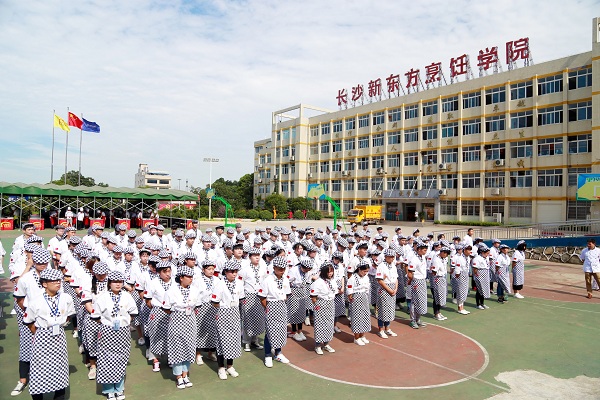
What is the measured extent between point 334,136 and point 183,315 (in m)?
49.7

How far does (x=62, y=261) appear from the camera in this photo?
816 centimetres

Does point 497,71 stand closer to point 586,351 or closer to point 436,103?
point 436,103

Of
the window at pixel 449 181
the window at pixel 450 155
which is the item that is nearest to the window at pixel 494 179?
the window at pixel 449 181

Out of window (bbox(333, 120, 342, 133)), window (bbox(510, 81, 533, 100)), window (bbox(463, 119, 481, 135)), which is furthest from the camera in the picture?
window (bbox(333, 120, 342, 133))

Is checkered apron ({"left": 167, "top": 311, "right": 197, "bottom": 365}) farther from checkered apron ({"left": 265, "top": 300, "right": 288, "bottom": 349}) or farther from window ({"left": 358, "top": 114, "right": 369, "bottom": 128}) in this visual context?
window ({"left": 358, "top": 114, "right": 369, "bottom": 128})

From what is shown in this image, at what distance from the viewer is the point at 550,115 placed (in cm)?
3409

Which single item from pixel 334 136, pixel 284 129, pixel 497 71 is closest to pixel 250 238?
pixel 497 71

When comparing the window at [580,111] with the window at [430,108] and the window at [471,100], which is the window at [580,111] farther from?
the window at [430,108]

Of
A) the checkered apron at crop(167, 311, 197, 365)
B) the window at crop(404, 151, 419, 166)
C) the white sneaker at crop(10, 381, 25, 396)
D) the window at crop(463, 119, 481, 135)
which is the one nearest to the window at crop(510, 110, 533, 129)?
the window at crop(463, 119, 481, 135)

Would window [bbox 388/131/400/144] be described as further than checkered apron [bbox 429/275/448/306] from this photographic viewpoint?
Yes

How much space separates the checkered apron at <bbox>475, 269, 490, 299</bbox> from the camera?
10.7m

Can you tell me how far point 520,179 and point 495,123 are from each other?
18.5 ft

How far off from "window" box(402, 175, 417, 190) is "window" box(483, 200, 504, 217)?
26.1 feet

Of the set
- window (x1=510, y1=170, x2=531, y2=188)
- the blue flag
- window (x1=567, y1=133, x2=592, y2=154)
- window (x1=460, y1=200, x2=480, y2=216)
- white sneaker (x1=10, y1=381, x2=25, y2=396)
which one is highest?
the blue flag
